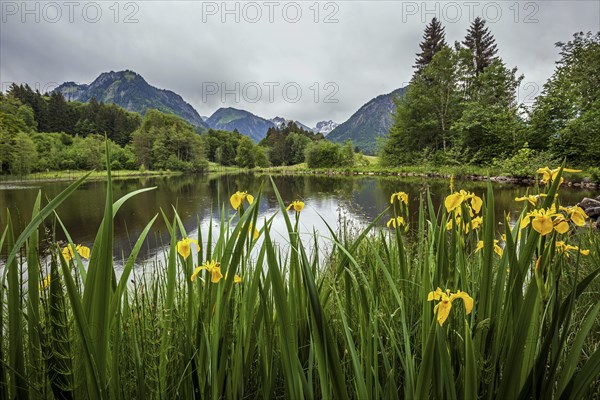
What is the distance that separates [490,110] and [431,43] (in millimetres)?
13656

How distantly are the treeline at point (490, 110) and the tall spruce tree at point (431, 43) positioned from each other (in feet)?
0.33

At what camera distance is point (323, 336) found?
63 cm

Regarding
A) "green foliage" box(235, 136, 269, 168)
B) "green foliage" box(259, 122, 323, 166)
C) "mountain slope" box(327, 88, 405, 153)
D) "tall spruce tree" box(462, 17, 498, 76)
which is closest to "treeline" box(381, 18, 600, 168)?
"tall spruce tree" box(462, 17, 498, 76)

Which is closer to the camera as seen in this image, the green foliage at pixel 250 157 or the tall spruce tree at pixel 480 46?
the tall spruce tree at pixel 480 46

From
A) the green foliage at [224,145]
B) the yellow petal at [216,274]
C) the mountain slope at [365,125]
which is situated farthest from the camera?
the mountain slope at [365,125]

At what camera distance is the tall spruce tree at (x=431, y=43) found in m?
32.1

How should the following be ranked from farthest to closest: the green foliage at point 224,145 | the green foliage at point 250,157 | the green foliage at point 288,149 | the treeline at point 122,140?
the green foliage at point 288,149
the green foliage at point 224,145
the green foliage at point 250,157
the treeline at point 122,140

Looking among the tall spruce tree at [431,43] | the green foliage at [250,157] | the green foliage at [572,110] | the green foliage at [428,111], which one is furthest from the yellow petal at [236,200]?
the green foliage at [250,157]

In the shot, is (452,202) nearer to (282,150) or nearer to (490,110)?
(490,110)

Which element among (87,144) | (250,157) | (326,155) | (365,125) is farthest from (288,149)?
(365,125)

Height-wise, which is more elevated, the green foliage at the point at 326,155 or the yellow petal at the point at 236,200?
the green foliage at the point at 326,155

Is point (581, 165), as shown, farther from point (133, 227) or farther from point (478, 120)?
point (133, 227)

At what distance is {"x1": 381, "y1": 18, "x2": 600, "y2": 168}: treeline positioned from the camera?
17.5 metres

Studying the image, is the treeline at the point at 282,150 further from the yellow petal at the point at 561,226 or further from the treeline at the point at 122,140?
the yellow petal at the point at 561,226
